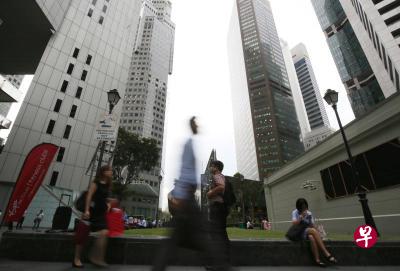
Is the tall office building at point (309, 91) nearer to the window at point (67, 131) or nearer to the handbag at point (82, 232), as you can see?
the window at point (67, 131)

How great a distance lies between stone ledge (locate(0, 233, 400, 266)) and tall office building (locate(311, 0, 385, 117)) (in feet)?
226

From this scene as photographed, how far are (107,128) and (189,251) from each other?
175 inches

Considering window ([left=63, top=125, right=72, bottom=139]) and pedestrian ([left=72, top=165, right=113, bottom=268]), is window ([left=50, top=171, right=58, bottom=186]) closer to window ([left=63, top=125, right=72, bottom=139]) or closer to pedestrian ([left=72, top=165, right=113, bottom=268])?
window ([left=63, top=125, right=72, bottom=139])

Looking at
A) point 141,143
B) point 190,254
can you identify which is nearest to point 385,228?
point 190,254

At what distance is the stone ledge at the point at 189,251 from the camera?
3.94m

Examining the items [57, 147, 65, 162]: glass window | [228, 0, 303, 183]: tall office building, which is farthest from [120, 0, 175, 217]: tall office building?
[57, 147, 65, 162]: glass window

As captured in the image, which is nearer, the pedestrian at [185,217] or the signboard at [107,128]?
the pedestrian at [185,217]

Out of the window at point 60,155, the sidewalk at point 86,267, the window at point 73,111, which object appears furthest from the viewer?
the window at point 73,111

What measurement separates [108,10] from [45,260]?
145 feet

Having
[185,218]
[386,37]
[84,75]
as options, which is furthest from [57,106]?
[386,37]

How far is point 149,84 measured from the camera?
358ft

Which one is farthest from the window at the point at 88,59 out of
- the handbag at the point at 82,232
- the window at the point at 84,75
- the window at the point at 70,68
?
the handbag at the point at 82,232

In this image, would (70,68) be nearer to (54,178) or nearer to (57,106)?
(57,106)

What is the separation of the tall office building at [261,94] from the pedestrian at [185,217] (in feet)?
346
